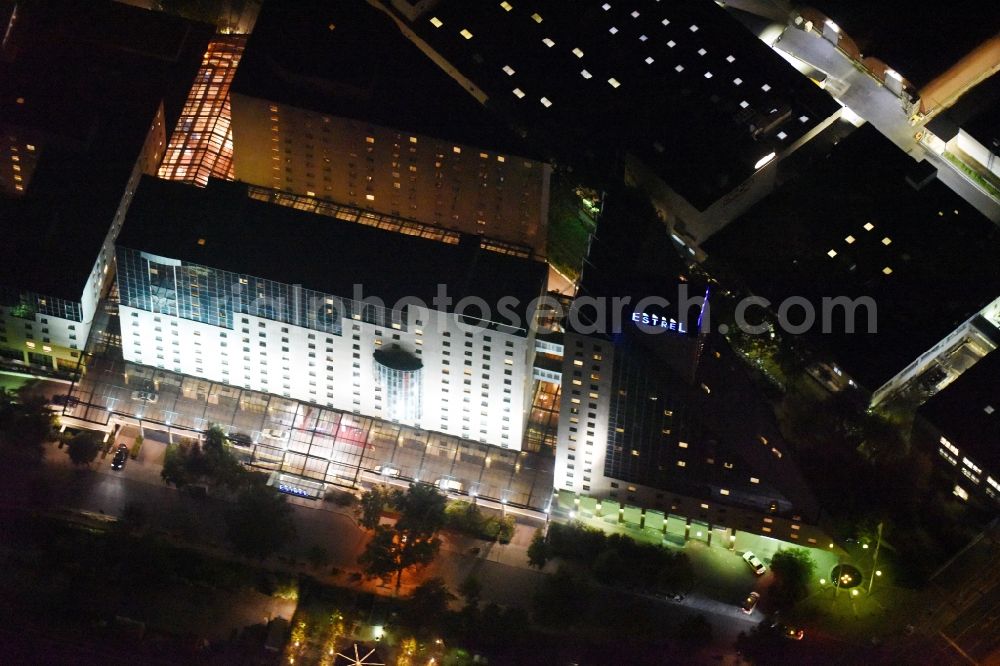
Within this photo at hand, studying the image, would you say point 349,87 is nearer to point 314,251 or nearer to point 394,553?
point 314,251

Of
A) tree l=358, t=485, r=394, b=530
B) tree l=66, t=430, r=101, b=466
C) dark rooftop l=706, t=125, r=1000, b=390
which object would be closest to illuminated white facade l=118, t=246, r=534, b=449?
tree l=358, t=485, r=394, b=530

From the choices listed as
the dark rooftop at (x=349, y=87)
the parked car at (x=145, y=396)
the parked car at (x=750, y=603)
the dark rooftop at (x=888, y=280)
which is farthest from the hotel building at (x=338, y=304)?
the dark rooftop at (x=888, y=280)

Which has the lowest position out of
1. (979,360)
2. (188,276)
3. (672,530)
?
(672,530)

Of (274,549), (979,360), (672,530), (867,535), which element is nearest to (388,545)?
(274,549)

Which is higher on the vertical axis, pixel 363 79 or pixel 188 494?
pixel 363 79

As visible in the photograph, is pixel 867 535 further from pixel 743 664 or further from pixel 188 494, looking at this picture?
pixel 188 494

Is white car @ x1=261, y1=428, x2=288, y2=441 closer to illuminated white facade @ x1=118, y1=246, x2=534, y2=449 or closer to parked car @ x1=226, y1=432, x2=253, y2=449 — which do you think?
parked car @ x1=226, y1=432, x2=253, y2=449

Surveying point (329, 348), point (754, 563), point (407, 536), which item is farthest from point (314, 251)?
point (754, 563)
